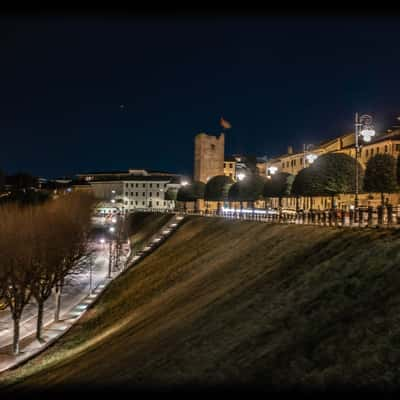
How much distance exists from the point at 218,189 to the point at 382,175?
38967 millimetres

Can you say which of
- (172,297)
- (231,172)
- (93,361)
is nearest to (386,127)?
(231,172)

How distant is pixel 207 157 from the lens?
114625mm

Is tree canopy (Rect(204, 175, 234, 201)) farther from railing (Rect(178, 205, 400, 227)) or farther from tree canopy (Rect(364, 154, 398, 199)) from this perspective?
railing (Rect(178, 205, 400, 227))

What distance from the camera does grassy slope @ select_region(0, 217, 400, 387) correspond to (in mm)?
11234

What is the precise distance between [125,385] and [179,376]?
1943mm

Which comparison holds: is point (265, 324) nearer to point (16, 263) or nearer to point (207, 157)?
point (16, 263)

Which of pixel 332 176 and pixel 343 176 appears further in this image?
pixel 343 176

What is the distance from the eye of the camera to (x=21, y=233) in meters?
35.8

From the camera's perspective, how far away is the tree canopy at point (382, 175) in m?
43.6

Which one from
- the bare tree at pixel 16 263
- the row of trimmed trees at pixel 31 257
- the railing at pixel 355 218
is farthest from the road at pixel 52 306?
the railing at pixel 355 218

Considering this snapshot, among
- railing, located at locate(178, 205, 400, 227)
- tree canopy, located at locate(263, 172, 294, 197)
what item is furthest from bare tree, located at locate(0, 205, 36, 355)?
tree canopy, located at locate(263, 172, 294, 197)

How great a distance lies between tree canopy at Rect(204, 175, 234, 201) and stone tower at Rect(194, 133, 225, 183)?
99.9 ft

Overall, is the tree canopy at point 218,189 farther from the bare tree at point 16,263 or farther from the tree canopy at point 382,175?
the bare tree at point 16,263

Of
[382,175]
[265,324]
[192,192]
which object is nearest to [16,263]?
[265,324]
